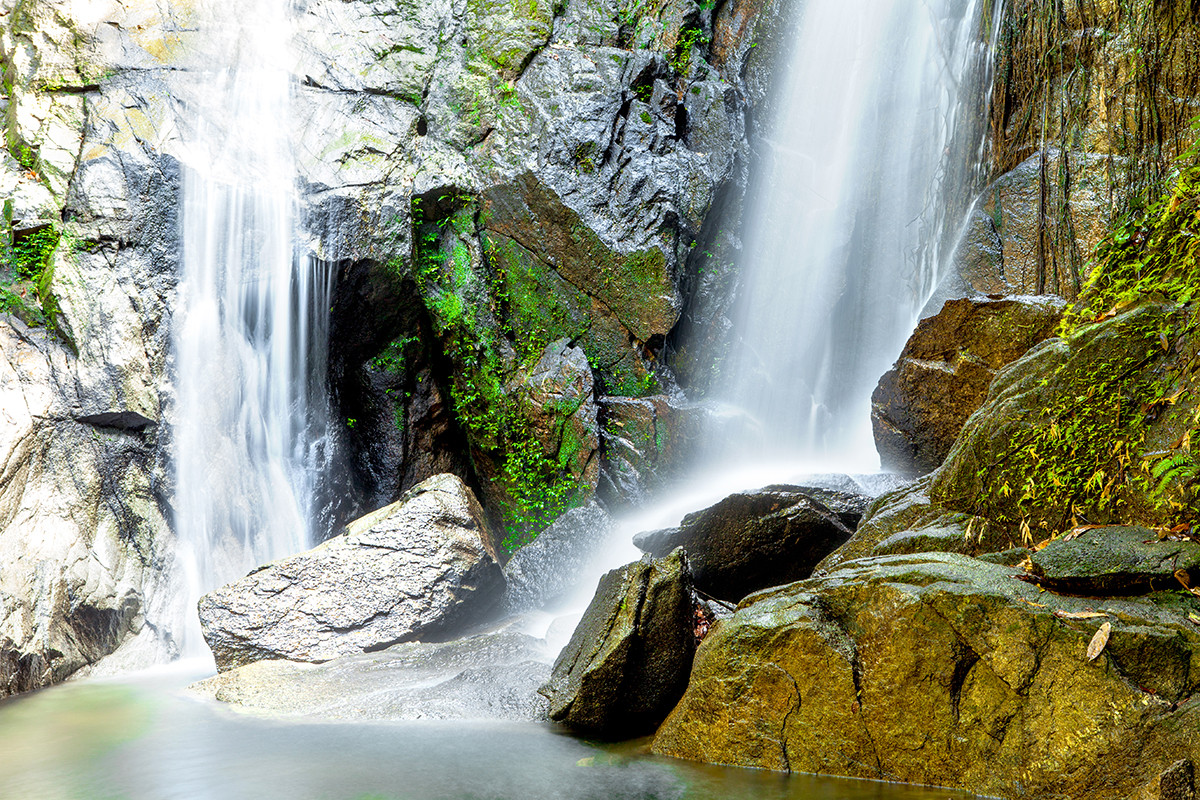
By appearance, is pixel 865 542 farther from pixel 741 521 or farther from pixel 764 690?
pixel 764 690

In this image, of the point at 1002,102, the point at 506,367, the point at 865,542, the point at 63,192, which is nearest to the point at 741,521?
the point at 865,542

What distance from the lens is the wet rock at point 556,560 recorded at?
7625 mm

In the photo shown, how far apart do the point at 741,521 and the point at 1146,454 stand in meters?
2.65

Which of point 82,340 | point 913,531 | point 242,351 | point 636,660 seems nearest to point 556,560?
point 636,660

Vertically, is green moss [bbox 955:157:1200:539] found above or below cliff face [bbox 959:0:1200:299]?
below

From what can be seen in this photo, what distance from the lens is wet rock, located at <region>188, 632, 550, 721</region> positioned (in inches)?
187

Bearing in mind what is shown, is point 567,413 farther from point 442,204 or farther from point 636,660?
point 636,660

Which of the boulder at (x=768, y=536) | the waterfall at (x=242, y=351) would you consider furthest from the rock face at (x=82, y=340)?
the boulder at (x=768, y=536)

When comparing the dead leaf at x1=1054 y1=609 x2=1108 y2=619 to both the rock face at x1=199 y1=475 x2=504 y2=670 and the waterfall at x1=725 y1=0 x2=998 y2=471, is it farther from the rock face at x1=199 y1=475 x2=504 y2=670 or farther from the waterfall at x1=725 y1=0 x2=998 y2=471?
the waterfall at x1=725 y1=0 x2=998 y2=471

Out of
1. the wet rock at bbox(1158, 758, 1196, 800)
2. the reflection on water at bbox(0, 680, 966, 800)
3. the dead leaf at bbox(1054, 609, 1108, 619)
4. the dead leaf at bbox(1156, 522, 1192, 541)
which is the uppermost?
the dead leaf at bbox(1156, 522, 1192, 541)

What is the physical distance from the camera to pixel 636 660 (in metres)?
4.36

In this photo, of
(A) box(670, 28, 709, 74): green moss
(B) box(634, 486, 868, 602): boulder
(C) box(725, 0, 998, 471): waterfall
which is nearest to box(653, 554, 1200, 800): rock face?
(B) box(634, 486, 868, 602): boulder

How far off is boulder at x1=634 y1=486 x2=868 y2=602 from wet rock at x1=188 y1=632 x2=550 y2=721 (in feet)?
4.93

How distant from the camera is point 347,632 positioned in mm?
6215
